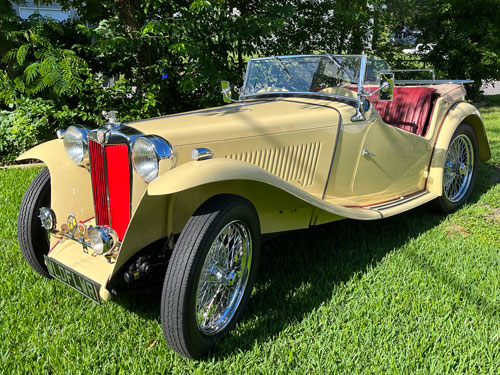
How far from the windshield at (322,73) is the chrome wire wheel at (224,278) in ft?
5.40

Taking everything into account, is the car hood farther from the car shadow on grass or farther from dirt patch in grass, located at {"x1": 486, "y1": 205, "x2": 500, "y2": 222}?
dirt patch in grass, located at {"x1": 486, "y1": 205, "x2": 500, "y2": 222}

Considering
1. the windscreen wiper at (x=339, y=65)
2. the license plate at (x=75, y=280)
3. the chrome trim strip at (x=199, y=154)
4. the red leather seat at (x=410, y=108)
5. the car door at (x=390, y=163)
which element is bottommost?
the license plate at (x=75, y=280)

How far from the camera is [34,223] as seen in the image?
2.85 m

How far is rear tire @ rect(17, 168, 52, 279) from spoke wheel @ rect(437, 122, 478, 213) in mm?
3404

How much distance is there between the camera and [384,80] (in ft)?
11.4

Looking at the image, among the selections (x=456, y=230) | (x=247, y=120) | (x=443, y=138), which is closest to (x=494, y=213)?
(x=456, y=230)

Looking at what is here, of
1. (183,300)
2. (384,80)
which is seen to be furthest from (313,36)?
(183,300)

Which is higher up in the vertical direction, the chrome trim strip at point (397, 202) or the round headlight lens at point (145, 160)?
the round headlight lens at point (145, 160)

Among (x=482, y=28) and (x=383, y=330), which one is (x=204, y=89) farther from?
(x=482, y=28)

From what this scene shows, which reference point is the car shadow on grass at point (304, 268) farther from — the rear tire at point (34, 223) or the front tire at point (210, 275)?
the rear tire at point (34, 223)

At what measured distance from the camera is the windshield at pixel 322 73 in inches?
140

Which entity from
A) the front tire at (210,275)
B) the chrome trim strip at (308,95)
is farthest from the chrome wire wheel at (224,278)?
the chrome trim strip at (308,95)

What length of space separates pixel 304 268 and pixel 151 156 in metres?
1.54

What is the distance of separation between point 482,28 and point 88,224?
11294mm
